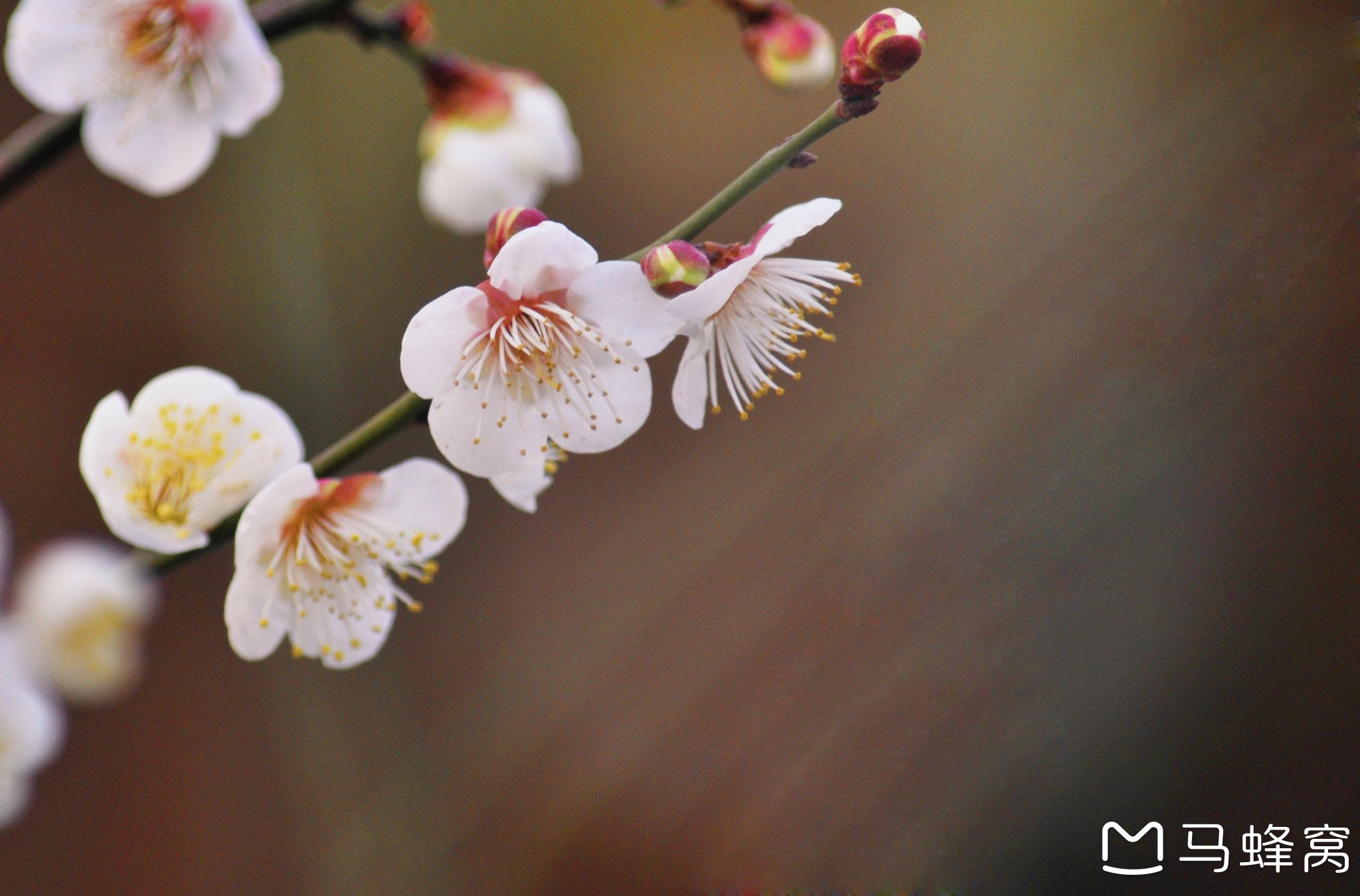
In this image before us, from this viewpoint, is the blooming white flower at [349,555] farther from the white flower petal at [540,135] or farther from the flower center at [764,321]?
the white flower petal at [540,135]

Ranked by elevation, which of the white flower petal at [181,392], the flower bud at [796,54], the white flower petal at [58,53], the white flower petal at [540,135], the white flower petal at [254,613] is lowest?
the white flower petal at [254,613]

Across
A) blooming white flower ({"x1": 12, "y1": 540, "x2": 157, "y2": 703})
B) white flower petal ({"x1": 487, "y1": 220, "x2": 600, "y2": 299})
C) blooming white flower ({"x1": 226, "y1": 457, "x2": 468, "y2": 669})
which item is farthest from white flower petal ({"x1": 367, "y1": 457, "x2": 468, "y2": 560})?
blooming white flower ({"x1": 12, "y1": 540, "x2": 157, "y2": 703})

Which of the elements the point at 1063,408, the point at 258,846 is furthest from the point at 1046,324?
the point at 258,846

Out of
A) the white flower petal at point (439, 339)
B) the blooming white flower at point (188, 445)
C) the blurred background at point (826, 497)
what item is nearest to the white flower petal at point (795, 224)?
the white flower petal at point (439, 339)

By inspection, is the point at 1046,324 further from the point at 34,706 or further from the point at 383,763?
the point at 383,763

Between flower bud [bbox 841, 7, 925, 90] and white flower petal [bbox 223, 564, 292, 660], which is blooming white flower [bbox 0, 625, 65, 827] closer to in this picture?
white flower petal [bbox 223, 564, 292, 660]

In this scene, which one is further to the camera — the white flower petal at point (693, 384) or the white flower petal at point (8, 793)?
the white flower petal at point (8, 793)

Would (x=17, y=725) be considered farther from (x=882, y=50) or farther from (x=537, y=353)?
(x=882, y=50)
